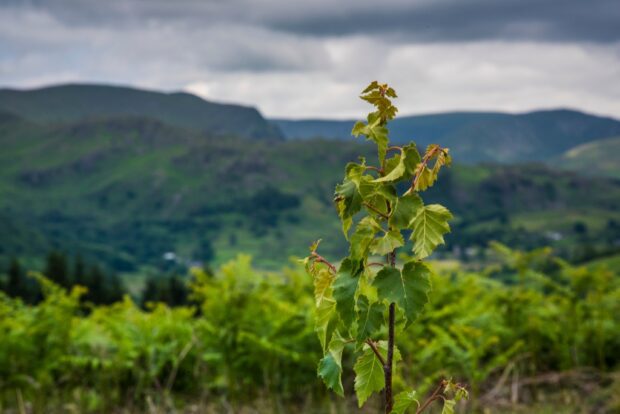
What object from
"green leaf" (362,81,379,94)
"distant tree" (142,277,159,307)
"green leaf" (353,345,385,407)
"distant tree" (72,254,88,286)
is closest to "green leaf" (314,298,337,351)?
"green leaf" (353,345,385,407)

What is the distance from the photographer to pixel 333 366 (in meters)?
1.84

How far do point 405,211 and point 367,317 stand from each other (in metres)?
0.29

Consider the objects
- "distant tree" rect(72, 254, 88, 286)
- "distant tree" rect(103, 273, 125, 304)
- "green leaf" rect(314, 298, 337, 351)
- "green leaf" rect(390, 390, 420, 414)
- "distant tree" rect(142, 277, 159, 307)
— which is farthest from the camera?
"distant tree" rect(72, 254, 88, 286)

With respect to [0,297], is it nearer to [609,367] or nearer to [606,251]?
[609,367]

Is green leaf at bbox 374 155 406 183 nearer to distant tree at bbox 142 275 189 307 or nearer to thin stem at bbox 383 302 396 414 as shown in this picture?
thin stem at bbox 383 302 396 414

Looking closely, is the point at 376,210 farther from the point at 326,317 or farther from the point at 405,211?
the point at 326,317

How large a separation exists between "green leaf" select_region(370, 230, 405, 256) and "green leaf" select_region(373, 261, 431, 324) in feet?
0.16

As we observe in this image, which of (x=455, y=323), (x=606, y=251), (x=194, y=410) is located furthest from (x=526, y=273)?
(x=606, y=251)

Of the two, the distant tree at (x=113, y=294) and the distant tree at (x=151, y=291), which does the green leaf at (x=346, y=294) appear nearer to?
the distant tree at (x=151, y=291)

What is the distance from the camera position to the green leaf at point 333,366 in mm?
1793

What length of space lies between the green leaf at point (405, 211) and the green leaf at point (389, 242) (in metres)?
0.02

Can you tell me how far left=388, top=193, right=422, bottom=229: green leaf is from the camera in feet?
5.42

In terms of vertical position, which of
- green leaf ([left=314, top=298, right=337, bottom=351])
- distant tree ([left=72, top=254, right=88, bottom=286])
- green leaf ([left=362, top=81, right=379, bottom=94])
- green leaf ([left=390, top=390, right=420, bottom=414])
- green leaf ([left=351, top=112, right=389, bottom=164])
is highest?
green leaf ([left=362, top=81, right=379, bottom=94])

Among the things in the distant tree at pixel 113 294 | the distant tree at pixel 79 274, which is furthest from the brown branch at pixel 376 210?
the distant tree at pixel 79 274
